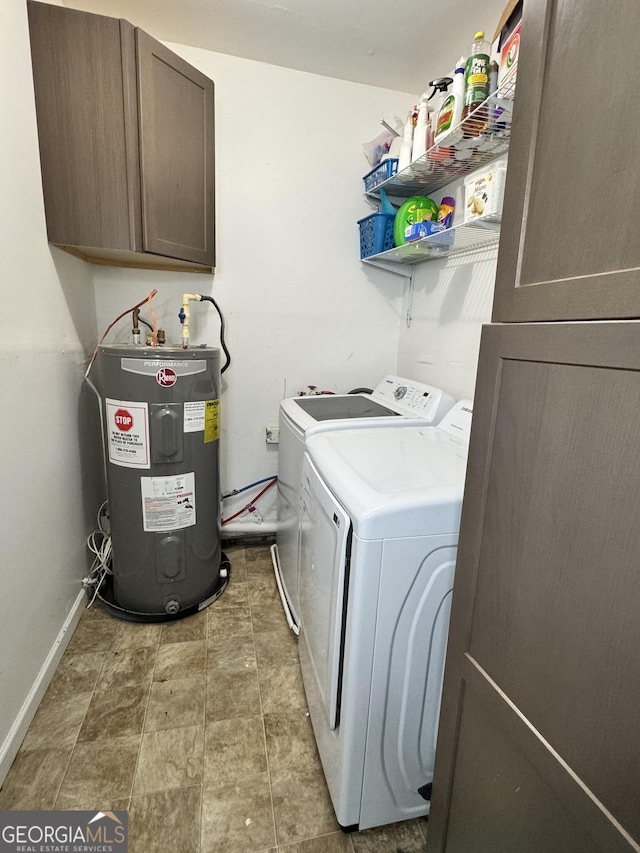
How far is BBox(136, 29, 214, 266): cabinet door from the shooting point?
1479mm

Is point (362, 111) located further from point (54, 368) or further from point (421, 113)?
point (54, 368)

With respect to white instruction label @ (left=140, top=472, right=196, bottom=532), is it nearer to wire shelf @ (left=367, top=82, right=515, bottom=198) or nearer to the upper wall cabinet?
the upper wall cabinet

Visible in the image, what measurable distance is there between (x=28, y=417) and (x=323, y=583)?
1.10 metres

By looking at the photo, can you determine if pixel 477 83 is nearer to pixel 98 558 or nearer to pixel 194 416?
pixel 194 416

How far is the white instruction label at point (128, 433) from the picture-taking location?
5.08ft

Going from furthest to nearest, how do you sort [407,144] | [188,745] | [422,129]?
[407,144] < [422,129] < [188,745]

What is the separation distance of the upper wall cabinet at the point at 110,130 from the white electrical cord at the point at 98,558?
129 cm

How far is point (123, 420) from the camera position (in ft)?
5.14

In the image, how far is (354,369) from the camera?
2.36 m

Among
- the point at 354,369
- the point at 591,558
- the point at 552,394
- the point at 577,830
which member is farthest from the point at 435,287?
the point at 577,830

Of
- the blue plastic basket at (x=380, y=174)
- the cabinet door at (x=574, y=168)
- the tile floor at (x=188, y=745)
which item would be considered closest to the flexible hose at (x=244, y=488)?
the tile floor at (x=188, y=745)

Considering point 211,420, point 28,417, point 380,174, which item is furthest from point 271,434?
point 380,174

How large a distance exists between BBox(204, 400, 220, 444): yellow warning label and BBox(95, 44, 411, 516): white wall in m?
0.49

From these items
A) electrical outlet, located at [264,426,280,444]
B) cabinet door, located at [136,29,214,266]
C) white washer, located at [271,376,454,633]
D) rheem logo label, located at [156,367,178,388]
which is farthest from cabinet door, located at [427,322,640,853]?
electrical outlet, located at [264,426,280,444]
